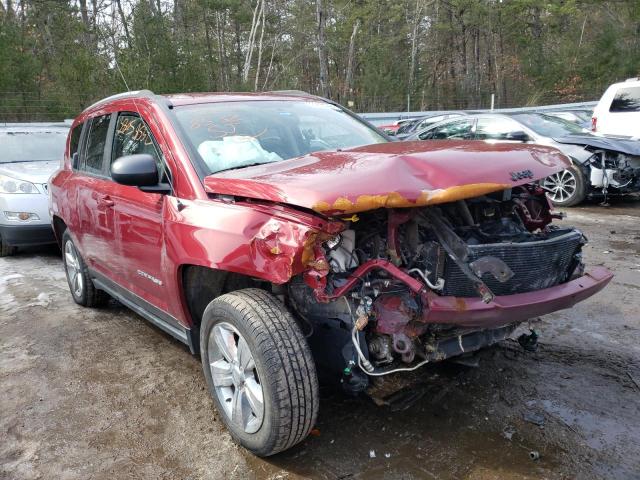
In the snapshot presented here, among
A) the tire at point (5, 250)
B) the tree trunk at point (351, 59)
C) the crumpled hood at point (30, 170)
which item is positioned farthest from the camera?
the tree trunk at point (351, 59)

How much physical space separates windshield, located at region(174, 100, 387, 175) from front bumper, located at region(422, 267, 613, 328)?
146 cm

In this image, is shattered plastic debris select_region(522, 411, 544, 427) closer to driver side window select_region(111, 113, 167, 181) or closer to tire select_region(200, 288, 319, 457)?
tire select_region(200, 288, 319, 457)

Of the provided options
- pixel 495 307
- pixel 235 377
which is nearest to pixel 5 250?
pixel 235 377

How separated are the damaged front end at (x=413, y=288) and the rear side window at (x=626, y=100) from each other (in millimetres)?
9813

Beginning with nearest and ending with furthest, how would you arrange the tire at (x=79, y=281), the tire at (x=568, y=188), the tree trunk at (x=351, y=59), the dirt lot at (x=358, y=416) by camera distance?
1. the dirt lot at (x=358, y=416)
2. the tire at (x=79, y=281)
3. the tire at (x=568, y=188)
4. the tree trunk at (x=351, y=59)

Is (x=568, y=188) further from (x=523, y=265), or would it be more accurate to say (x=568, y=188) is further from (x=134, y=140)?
(x=134, y=140)

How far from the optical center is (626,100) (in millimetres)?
10953

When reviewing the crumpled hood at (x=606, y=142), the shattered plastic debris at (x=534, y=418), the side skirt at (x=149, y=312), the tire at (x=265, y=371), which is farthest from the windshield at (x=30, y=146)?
the crumpled hood at (x=606, y=142)

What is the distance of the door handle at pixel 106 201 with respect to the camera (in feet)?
12.5

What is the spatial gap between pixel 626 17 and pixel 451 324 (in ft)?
116

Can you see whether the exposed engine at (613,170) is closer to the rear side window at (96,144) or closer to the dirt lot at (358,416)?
the dirt lot at (358,416)

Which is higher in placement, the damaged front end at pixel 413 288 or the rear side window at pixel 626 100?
the rear side window at pixel 626 100

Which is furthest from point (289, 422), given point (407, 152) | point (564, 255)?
point (564, 255)

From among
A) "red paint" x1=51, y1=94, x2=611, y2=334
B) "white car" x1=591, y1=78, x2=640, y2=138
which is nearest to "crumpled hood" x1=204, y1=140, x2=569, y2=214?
"red paint" x1=51, y1=94, x2=611, y2=334
